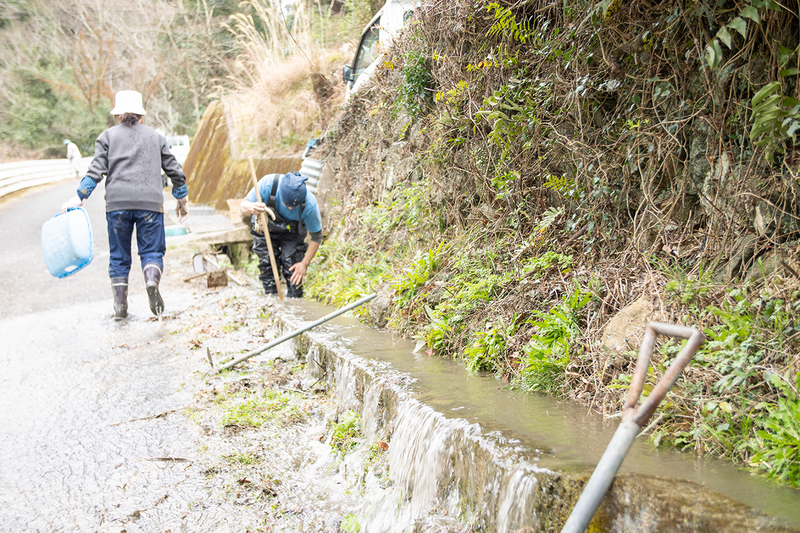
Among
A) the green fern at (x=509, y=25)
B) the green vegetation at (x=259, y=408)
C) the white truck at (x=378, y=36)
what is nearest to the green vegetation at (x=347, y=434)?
the green vegetation at (x=259, y=408)

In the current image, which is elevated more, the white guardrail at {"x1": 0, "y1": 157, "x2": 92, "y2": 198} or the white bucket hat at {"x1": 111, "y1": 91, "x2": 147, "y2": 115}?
the white bucket hat at {"x1": 111, "y1": 91, "x2": 147, "y2": 115}

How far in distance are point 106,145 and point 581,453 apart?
6.13 metres

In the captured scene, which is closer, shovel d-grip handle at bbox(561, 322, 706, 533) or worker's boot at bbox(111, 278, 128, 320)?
shovel d-grip handle at bbox(561, 322, 706, 533)

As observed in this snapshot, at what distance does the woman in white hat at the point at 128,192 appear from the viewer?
6.24 m

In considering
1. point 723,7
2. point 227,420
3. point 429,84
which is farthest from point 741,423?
point 429,84

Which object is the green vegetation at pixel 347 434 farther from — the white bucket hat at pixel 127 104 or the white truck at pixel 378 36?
the white bucket hat at pixel 127 104

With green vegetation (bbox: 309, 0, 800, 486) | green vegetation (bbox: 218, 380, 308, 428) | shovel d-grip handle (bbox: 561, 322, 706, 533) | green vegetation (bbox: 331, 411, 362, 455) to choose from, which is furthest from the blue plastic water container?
shovel d-grip handle (bbox: 561, 322, 706, 533)

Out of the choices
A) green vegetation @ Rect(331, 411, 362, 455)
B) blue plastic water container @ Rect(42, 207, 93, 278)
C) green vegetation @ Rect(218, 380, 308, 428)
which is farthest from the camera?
blue plastic water container @ Rect(42, 207, 93, 278)

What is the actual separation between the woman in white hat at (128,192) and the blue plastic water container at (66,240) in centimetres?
20

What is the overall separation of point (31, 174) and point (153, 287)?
813 inches

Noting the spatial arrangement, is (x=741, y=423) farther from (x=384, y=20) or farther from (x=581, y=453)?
(x=384, y=20)

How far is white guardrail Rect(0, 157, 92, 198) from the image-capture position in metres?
19.8

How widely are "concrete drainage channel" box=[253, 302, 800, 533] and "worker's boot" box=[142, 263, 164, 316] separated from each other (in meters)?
3.33

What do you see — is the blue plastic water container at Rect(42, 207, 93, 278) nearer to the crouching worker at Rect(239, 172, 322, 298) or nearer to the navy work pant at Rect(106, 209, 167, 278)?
the navy work pant at Rect(106, 209, 167, 278)
